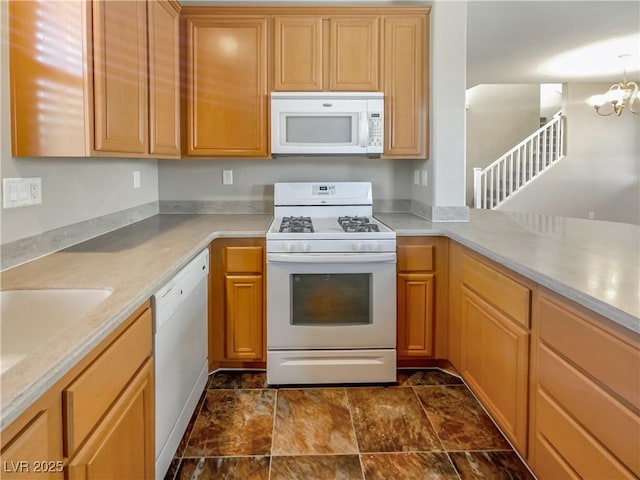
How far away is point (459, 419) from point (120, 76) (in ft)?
7.00

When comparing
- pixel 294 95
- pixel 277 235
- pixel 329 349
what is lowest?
pixel 329 349

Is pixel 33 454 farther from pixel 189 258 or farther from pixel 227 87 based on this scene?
pixel 227 87

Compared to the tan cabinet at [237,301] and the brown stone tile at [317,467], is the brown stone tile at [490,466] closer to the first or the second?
the brown stone tile at [317,467]

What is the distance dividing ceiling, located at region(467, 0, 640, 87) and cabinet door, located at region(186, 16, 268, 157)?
72.9 inches

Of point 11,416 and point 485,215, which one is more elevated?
point 485,215

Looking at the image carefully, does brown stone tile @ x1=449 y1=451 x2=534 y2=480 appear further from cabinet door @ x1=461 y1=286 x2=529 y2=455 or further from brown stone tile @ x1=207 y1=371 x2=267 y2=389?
brown stone tile @ x1=207 y1=371 x2=267 y2=389

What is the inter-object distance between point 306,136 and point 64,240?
1.52 meters

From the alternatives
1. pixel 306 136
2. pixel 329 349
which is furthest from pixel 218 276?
pixel 306 136

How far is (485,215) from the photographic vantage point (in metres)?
3.27

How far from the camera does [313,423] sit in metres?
2.26

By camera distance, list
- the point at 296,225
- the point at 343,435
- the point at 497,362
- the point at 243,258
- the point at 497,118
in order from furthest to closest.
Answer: the point at 497,118
the point at 296,225
the point at 243,258
the point at 343,435
the point at 497,362

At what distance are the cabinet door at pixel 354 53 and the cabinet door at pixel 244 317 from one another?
135 cm

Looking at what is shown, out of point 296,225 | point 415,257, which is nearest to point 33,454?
point 296,225

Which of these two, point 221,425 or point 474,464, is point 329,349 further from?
point 474,464
